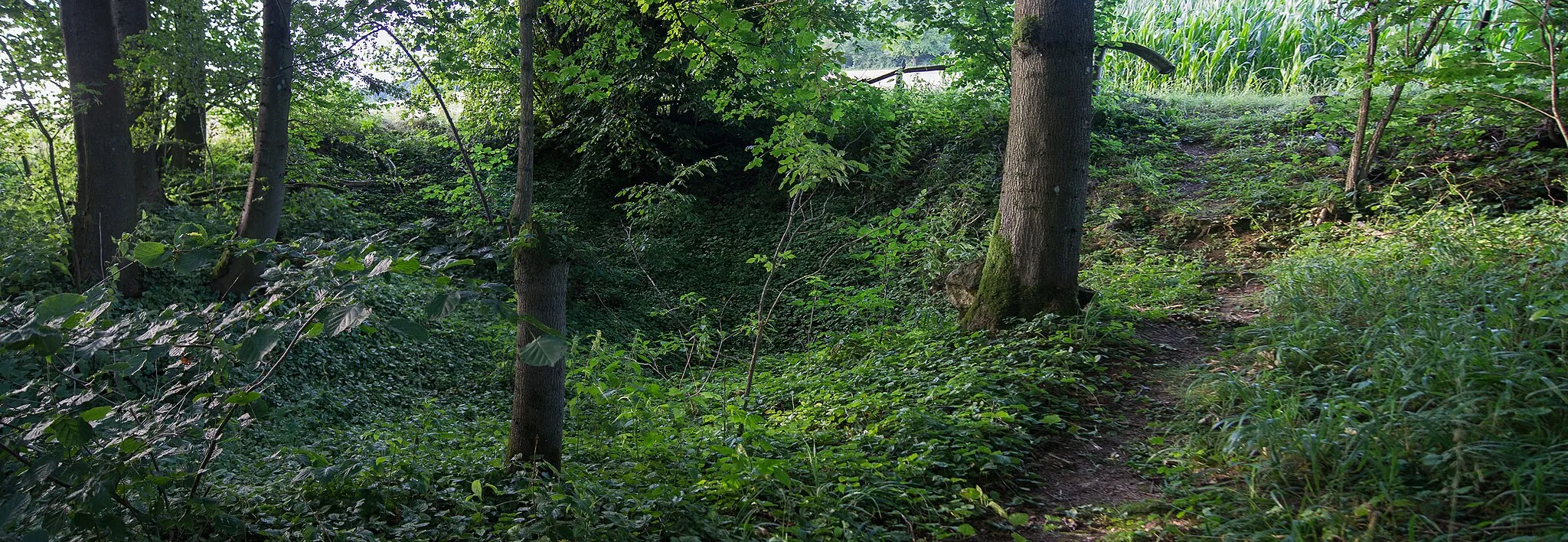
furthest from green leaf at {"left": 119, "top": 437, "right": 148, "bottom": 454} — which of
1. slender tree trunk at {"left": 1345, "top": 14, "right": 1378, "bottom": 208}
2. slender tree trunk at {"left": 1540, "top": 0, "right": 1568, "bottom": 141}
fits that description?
slender tree trunk at {"left": 1345, "top": 14, "right": 1378, "bottom": 208}

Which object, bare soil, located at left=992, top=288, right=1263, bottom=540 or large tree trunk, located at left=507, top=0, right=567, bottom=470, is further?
large tree trunk, located at left=507, top=0, right=567, bottom=470

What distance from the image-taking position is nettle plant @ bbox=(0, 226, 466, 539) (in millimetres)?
2066

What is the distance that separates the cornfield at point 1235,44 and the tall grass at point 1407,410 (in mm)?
7363

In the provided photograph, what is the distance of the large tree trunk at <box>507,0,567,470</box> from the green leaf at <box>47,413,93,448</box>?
55.8 inches

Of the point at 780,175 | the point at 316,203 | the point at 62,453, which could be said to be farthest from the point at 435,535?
the point at 780,175

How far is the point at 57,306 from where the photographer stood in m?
2.07

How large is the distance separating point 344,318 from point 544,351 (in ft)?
1.89

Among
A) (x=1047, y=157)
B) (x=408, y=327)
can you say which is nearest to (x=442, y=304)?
(x=408, y=327)

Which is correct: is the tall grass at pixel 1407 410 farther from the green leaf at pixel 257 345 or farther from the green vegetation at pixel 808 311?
→ the green leaf at pixel 257 345

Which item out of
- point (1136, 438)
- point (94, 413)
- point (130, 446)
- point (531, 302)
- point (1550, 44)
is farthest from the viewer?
point (1550, 44)

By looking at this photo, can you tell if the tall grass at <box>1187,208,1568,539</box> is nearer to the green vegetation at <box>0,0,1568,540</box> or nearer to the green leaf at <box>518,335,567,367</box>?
the green vegetation at <box>0,0,1568,540</box>

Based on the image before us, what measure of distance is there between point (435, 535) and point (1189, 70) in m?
12.4

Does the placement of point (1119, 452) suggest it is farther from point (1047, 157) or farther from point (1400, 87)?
point (1400, 87)

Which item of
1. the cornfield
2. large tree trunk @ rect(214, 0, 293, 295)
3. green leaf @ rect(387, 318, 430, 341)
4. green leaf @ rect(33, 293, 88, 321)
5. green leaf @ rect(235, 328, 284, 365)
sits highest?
the cornfield
